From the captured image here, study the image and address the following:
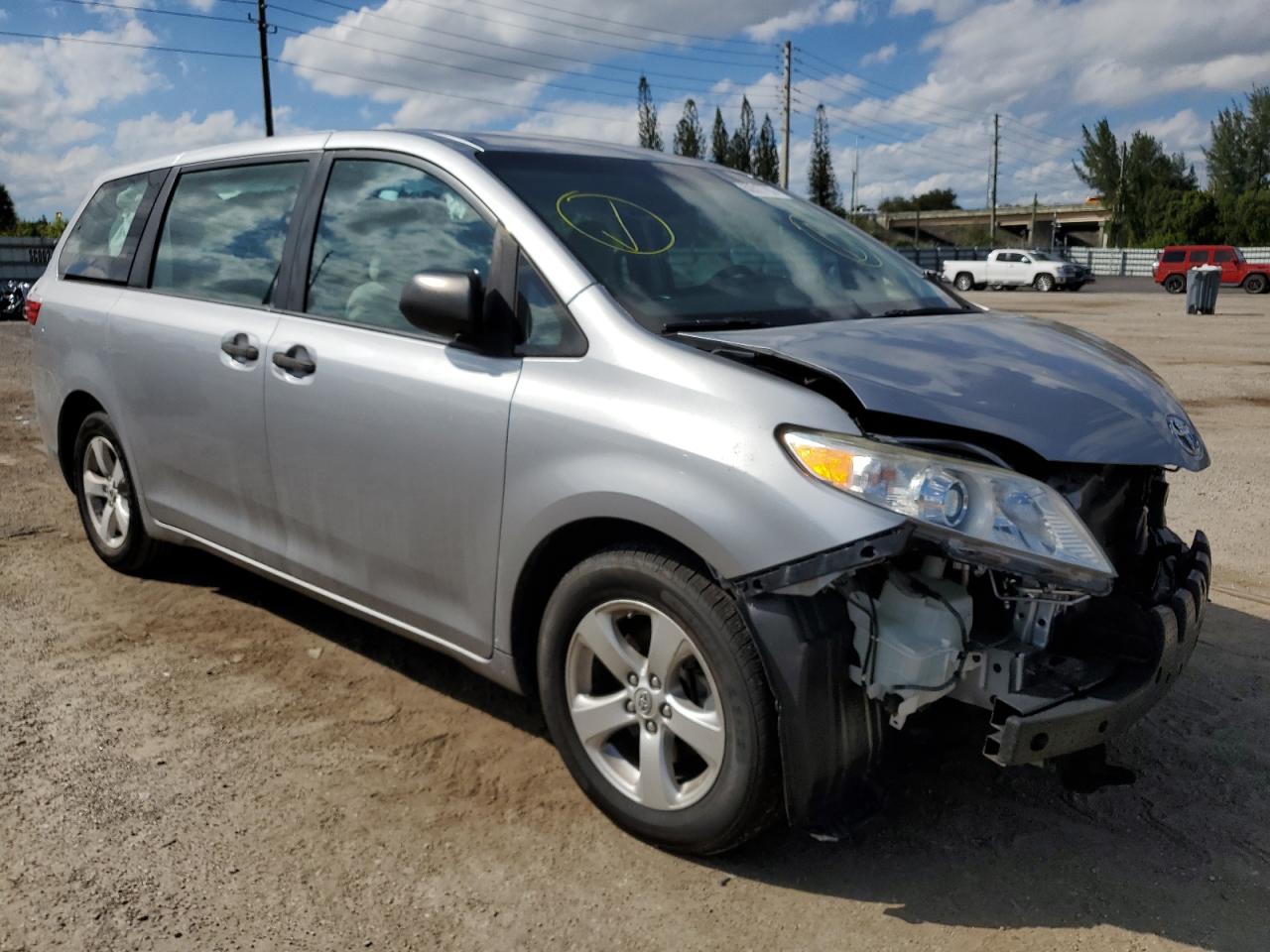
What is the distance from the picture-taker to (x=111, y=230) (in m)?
4.82

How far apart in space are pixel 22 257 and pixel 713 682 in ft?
95.5

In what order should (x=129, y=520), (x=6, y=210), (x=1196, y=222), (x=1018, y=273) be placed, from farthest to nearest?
(x=1196, y=222), (x=6, y=210), (x=1018, y=273), (x=129, y=520)

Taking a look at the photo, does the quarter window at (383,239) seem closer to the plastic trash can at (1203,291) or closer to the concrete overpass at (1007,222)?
the plastic trash can at (1203,291)

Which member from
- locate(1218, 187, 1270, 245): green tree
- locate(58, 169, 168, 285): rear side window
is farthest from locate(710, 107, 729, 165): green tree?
locate(58, 169, 168, 285): rear side window

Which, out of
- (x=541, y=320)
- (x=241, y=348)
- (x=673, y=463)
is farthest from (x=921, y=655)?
(x=241, y=348)

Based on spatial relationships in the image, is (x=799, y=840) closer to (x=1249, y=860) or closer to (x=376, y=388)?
(x=1249, y=860)

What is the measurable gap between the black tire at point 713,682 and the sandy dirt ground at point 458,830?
5.0 inches

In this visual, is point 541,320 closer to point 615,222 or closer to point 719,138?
point 615,222

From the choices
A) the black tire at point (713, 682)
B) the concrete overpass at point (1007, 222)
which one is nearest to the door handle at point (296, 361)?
the black tire at point (713, 682)

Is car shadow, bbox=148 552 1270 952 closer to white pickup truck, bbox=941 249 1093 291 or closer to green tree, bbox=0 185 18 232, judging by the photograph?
white pickup truck, bbox=941 249 1093 291

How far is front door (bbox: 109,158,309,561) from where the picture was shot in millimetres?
3820

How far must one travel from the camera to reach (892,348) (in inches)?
115

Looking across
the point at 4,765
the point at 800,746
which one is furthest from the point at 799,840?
the point at 4,765

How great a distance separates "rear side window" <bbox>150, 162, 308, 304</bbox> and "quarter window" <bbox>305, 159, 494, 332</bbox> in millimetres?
242
